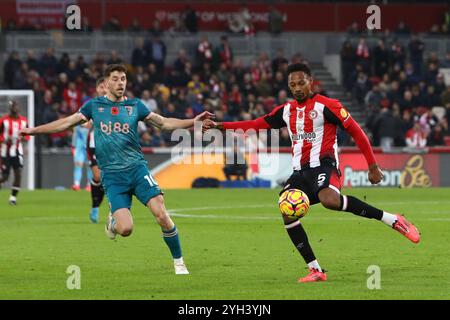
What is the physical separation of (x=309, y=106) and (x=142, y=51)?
2551 centimetres

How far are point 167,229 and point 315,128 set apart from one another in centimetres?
194

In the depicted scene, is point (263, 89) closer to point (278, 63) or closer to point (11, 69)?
point (278, 63)

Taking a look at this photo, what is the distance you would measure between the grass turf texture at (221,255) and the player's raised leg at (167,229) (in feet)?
0.53

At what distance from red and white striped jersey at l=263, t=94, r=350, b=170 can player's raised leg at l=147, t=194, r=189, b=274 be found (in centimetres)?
150

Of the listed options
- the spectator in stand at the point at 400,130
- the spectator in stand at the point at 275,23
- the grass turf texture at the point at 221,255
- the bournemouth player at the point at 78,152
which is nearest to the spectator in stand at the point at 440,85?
the spectator in stand at the point at 400,130

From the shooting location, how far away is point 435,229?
1936 centimetres

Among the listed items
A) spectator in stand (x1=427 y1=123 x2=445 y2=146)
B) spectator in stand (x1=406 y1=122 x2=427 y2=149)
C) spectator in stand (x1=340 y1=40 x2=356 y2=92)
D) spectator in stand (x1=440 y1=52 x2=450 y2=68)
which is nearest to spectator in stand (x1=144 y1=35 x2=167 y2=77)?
spectator in stand (x1=340 y1=40 x2=356 y2=92)

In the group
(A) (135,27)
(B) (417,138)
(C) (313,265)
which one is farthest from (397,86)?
(C) (313,265)

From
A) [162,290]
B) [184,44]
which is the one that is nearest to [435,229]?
[162,290]

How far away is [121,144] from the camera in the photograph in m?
13.3

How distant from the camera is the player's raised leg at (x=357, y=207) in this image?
497 inches
